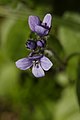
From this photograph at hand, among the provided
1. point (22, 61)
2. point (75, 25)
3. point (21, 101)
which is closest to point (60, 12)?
point (75, 25)

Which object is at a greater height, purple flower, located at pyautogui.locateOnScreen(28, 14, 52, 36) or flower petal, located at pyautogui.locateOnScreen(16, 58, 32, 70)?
purple flower, located at pyautogui.locateOnScreen(28, 14, 52, 36)

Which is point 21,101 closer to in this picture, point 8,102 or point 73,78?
point 8,102

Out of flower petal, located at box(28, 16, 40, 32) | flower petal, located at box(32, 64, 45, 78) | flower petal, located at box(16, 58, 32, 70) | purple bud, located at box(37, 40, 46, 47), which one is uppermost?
flower petal, located at box(28, 16, 40, 32)

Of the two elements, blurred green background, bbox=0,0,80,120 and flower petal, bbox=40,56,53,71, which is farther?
blurred green background, bbox=0,0,80,120

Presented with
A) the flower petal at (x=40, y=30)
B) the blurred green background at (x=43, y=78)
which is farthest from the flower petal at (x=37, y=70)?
the blurred green background at (x=43, y=78)

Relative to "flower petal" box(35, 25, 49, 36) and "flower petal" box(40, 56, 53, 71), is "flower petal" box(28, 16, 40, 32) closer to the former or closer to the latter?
"flower petal" box(35, 25, 49, 36)

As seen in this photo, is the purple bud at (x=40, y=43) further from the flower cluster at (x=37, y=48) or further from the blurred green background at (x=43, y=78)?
the blurred green background at (x=43, y=78)

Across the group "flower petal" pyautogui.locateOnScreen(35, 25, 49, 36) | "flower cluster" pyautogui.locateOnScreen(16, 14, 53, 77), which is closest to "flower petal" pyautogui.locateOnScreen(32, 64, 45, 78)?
"flower cluster" pyautogui.locateOnScreen(16, 14, 53, 77)
